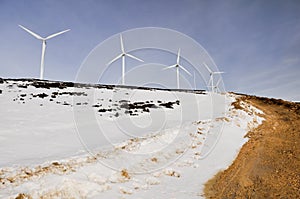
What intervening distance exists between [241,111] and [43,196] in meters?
18.2

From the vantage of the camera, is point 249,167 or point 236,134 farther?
point 236,134

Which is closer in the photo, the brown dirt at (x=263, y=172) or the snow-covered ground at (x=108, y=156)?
the brown dirt at (x=263, y=172)

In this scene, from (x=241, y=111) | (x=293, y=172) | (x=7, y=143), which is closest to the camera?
(x=293, y=172)

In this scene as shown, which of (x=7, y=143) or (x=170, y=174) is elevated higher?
(x=7, y=143)

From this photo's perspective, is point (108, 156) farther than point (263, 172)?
Yes

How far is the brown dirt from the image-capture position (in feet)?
21.5

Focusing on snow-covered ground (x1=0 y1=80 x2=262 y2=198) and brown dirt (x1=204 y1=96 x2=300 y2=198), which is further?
snow-covered ground (x1=0 y1=80 x2=262 y2=198)

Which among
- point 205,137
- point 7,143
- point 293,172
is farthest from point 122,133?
point 293,172

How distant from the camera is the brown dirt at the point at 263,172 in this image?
6.54 meters

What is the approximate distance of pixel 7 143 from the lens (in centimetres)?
1156

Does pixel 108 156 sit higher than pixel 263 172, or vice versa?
pixel 108 156

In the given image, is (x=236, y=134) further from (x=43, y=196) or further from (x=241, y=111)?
(x=43, y=196)

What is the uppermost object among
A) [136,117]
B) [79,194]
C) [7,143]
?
[136,117]

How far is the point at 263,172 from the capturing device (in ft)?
26.8
